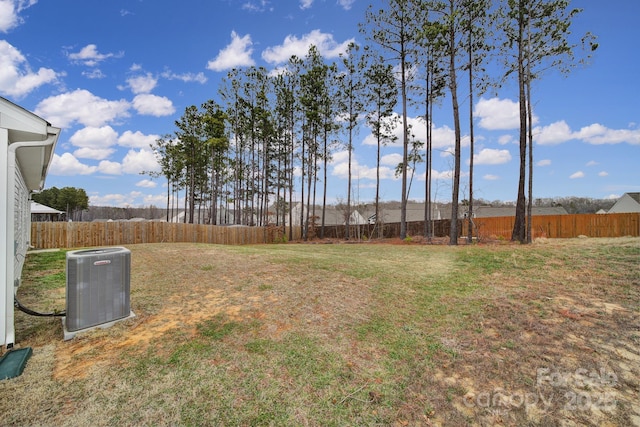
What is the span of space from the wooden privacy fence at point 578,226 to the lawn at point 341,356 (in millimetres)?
12466

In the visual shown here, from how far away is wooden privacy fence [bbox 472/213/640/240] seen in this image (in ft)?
51.3

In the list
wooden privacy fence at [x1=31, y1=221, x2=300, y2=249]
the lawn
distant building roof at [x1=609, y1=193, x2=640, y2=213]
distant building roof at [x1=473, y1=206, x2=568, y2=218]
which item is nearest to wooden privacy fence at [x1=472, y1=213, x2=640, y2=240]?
the lawn

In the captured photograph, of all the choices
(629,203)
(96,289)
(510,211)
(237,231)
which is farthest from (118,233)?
(629,203)

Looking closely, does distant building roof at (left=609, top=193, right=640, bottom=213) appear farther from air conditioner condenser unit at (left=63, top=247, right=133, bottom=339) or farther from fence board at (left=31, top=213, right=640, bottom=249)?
air conditioner condenser unit at (left=63, top=247, right=133, bottom=339)

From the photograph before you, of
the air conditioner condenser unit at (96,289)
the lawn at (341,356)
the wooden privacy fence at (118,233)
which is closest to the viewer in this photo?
the lawn at (341,356)

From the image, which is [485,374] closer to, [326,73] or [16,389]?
[16,389]

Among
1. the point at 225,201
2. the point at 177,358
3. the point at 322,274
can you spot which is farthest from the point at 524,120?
the point at 225,201

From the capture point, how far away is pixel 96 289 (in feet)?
10.7

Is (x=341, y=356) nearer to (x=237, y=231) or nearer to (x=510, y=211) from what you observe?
(x=237, y=231)

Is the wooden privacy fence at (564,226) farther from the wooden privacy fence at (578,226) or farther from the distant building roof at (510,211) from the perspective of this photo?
the distant building roof at (510,211)

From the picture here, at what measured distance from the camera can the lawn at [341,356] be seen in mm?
2195

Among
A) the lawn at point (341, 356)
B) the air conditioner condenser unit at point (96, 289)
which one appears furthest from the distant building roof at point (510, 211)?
the air conditioner condenser unit at point (96, 289)

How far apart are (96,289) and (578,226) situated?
22.6 meters

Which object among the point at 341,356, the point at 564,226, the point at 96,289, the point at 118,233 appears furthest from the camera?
the point at 564,226
